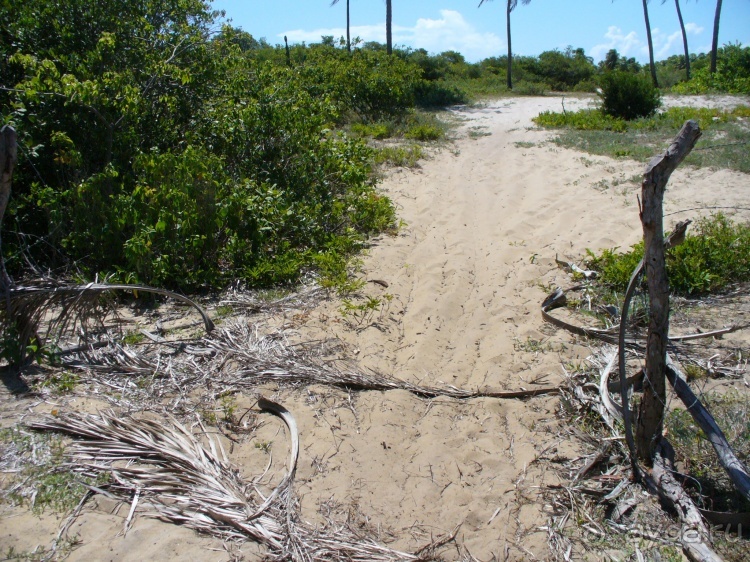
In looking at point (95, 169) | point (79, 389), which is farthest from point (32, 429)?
point (95, 169)

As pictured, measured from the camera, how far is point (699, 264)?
16.7ft

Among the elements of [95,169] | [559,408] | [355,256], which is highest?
[95,169]

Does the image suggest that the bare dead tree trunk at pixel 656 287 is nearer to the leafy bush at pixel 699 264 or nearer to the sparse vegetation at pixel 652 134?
the leafy bush at pixel 699 264

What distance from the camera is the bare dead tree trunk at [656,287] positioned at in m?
2.62

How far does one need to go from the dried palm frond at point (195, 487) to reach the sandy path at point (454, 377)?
0.10 metres

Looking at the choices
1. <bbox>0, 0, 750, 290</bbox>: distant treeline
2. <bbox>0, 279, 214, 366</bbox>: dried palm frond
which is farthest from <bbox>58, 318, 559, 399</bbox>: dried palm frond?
<bbox>0, 0, 750, 290</bbox>: distant treeline

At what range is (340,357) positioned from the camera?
13.9 ft

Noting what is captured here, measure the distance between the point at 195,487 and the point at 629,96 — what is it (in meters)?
13.0

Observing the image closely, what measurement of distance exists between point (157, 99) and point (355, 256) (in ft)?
9.09

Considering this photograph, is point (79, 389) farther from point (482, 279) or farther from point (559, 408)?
point (482, 279)

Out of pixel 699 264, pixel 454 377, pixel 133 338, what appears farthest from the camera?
pixel 699 264

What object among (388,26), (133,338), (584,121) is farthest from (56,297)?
(388,26)

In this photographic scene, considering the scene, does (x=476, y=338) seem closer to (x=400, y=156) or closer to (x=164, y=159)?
(x=164, y=159)

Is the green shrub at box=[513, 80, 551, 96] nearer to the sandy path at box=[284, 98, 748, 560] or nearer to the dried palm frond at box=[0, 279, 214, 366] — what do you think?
the sandy path at box=[284, 98, 748, 560]
